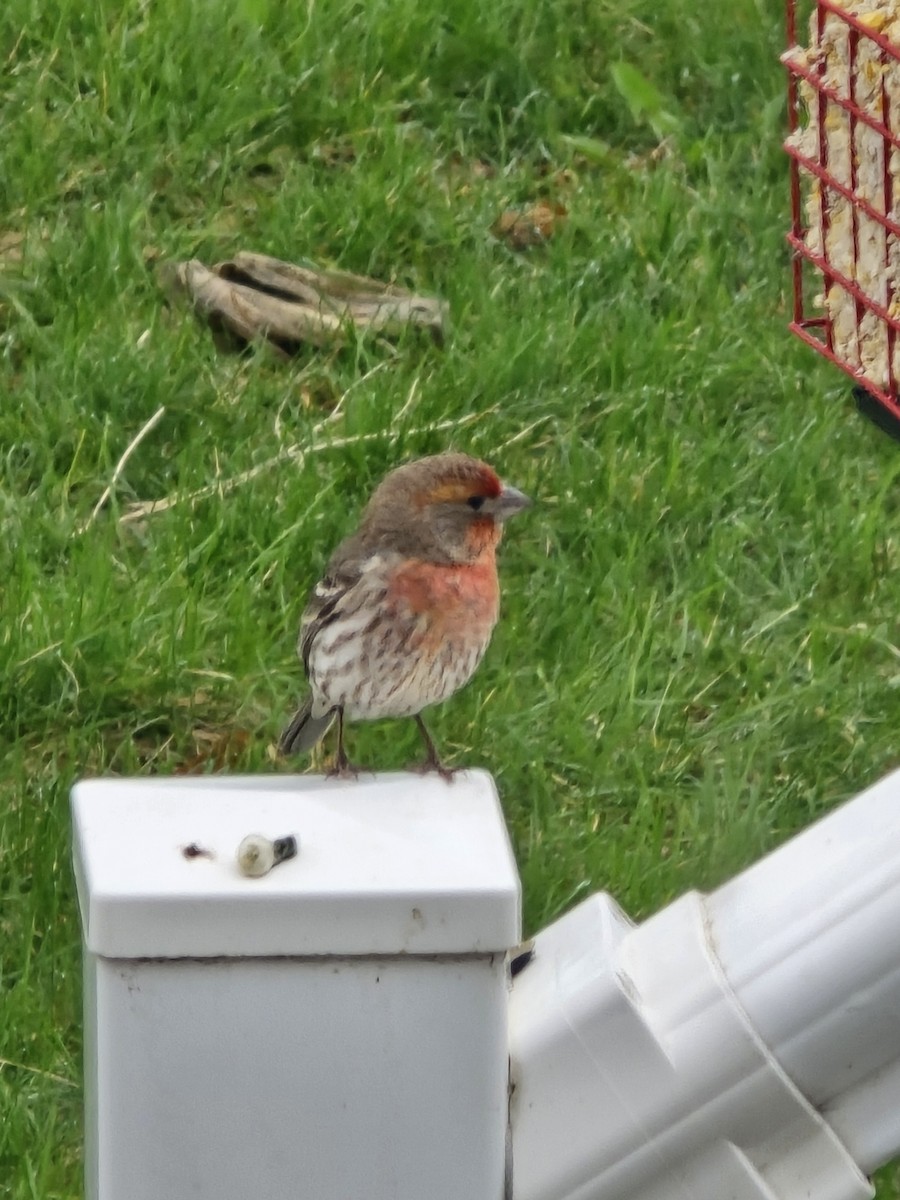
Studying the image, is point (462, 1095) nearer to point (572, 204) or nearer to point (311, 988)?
point (311, 988)

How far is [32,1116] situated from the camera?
3.83 metres

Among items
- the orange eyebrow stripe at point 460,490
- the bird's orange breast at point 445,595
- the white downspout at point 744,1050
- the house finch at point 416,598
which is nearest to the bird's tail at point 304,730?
the house finch at point 416,598

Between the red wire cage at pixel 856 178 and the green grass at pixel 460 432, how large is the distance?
1532 millimetres

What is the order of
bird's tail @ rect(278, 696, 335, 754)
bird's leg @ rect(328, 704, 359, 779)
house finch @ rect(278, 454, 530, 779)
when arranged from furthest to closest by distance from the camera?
bird's tail @ rect(278, 696, 335, 754), house finch @ rect(278, 454, 530, 779), bird's leg @ rect(328, 704, 359, 779)

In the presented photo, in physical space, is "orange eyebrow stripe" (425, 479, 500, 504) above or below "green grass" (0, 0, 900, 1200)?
above

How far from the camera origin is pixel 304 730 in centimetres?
452

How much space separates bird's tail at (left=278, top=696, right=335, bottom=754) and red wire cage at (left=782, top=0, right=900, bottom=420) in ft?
5.10

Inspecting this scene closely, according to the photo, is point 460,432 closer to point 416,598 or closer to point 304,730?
point 304,730

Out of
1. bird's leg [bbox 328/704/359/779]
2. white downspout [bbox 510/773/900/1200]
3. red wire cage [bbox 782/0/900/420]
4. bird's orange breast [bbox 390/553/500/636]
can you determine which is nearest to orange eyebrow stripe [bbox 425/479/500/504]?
bird's orange breast [bbox 390/553/500/636]

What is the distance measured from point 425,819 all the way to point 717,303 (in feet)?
13.8

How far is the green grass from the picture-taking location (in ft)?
15.6

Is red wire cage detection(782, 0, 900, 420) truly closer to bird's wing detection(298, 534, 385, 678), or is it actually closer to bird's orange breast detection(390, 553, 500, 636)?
bird's orange breast detection(390, 553, 500, 636)

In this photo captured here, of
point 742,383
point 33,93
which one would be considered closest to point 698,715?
point 742,383

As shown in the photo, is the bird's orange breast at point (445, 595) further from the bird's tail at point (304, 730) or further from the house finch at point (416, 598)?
the bird's tail at point (304, 730)
